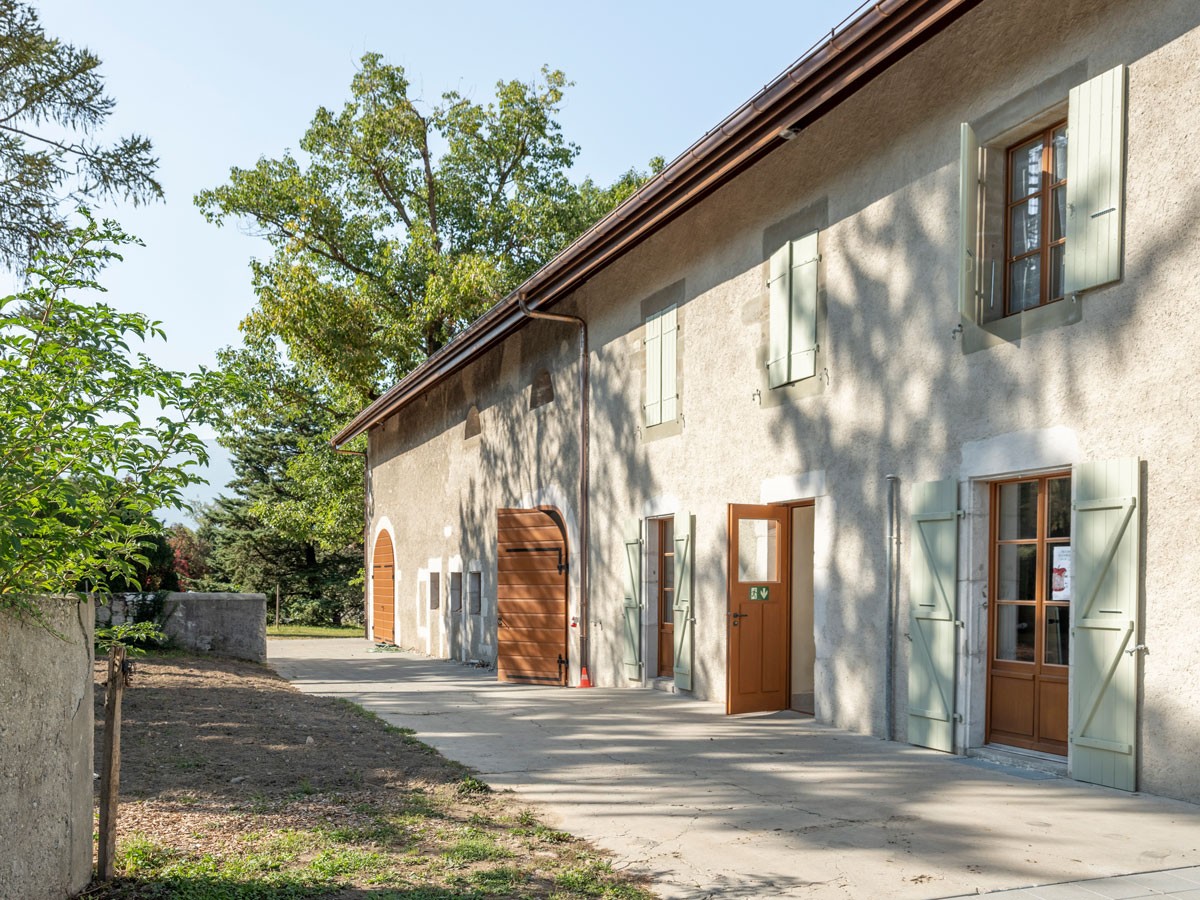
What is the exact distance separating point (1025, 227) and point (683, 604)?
5396 millimetres

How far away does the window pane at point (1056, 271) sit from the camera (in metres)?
7.10

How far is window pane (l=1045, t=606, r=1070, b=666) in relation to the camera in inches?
274

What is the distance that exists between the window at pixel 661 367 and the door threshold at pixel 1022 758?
526cm

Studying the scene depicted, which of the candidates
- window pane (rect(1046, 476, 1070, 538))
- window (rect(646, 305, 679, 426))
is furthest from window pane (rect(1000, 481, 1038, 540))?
window (rect(646, 305, 679, 426))

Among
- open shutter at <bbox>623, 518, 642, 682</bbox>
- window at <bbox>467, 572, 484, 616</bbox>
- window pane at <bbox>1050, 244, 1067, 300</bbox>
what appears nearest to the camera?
window pane at <bbox>1050, 244, 1067, 300</bbox>

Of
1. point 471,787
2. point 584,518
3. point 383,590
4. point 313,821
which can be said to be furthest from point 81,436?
point 383,590

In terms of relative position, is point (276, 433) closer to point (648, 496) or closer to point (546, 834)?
point (648, 496)

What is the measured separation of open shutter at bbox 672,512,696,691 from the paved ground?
3.94 feet

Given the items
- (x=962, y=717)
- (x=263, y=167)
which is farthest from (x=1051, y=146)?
(x=263, y=167)

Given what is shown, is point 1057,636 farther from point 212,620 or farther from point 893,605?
point 212,620

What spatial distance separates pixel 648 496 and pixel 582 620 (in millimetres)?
2349

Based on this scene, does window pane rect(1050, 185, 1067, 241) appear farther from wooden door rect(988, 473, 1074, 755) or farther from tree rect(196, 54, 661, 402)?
tree rect(196, 54, 661, 402)

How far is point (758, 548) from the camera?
34.6 feet

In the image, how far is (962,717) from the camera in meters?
7.48
